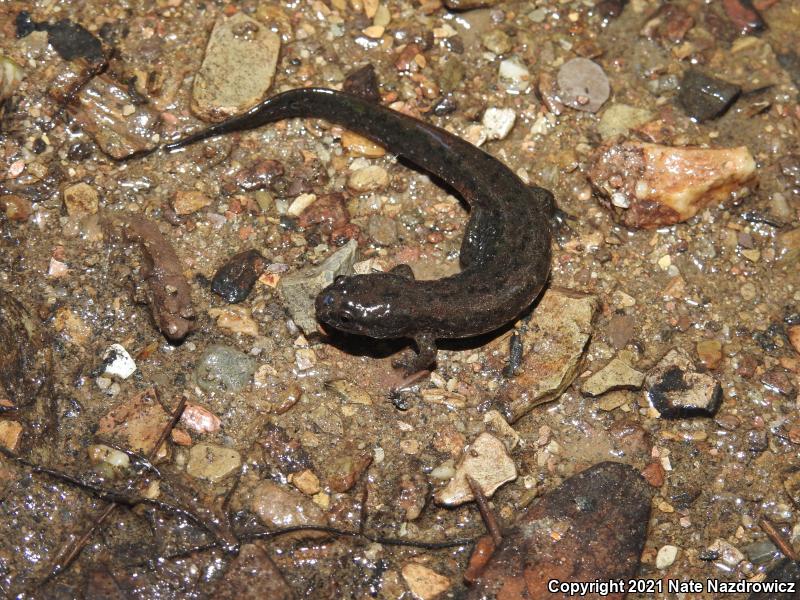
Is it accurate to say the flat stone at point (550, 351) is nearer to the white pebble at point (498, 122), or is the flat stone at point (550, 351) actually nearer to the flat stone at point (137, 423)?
the white pebble at point (498, 122)

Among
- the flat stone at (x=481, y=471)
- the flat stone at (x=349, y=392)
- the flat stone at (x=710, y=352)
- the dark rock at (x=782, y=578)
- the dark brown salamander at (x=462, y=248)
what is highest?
the dark brown salamander at (x=462, y=248)

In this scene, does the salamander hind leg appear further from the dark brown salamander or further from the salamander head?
the salamander head

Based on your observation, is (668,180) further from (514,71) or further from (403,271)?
(403,271)

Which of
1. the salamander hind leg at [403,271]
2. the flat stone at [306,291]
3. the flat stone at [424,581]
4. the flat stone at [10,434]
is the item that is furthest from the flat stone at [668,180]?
the flat stone at [10,434]

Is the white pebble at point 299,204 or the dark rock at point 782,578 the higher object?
the white pebble at point 299,204

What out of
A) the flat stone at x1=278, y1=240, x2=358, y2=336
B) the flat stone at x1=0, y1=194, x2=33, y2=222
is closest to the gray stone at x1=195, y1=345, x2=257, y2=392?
the flat stone at x1=278, y1=240, x2=358, y2=336

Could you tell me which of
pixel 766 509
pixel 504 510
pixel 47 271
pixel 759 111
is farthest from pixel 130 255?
pixel 759 111
